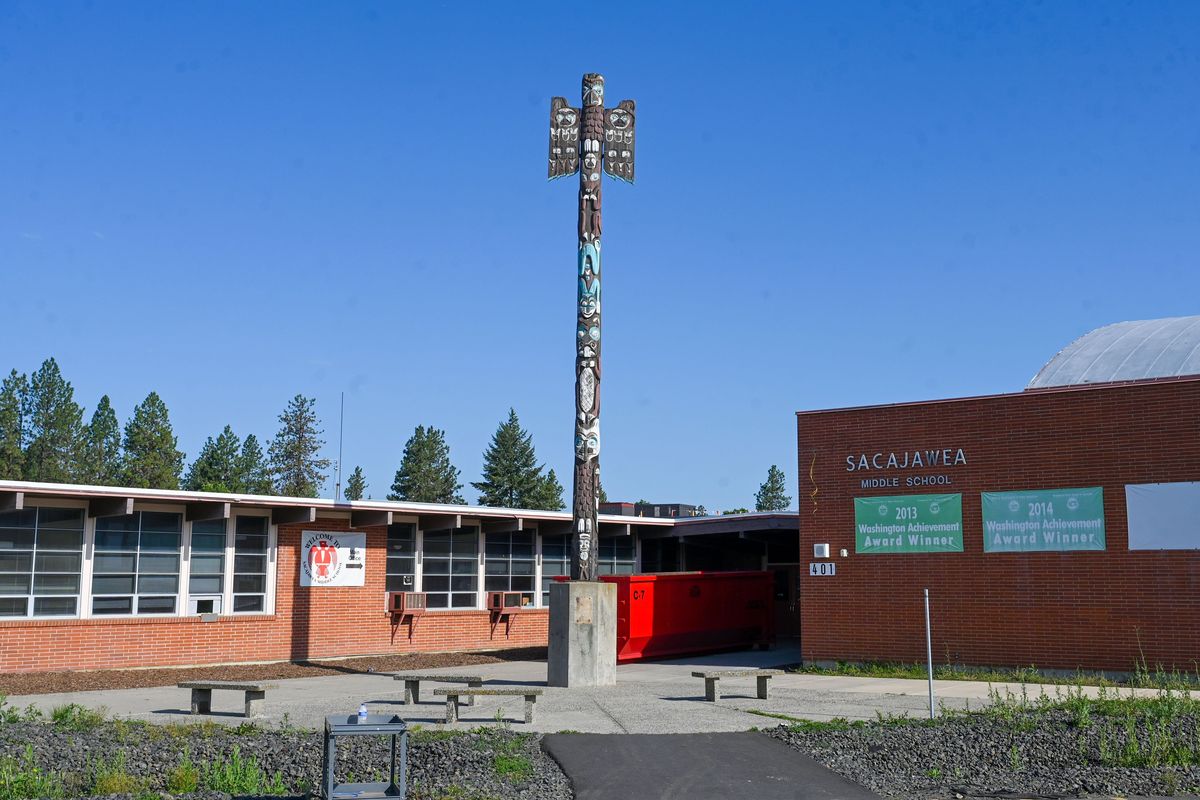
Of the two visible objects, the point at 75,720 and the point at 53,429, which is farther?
the point at 53,429

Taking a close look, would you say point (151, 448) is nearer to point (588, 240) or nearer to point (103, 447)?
point (103, 447)

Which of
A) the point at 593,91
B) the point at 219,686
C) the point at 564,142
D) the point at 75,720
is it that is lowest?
the point at 75,720

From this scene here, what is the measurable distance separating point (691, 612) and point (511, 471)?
72.2 m

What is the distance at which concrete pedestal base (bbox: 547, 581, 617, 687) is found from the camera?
752 inches

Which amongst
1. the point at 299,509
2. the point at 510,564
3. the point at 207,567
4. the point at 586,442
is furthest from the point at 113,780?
the point at 510,564

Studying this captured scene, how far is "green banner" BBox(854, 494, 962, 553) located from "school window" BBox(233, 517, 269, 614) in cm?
1210

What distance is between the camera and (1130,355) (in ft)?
80.7

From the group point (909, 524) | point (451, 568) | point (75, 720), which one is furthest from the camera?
point (451, 568)

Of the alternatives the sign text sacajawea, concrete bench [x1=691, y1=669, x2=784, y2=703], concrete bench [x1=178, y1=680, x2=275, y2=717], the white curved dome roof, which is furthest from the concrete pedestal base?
the white curved dome roof

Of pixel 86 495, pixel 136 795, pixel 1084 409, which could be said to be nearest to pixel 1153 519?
pixel 1084 409

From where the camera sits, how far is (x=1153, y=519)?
19.2 m

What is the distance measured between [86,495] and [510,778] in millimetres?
13662

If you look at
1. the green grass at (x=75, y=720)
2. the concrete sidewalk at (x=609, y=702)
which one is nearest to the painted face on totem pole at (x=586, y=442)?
the concrete sidewalk at (x=609, y=702)

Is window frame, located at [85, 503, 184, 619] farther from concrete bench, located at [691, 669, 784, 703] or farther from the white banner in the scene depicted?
the white banner
